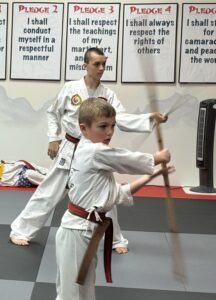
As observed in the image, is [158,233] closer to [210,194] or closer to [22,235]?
[22,235]

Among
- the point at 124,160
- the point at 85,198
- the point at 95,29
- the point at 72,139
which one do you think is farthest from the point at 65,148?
the point at 95,29

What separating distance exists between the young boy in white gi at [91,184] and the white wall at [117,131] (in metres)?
3.97

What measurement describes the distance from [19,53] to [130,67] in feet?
4.75

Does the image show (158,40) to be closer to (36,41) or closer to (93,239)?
(36,41)

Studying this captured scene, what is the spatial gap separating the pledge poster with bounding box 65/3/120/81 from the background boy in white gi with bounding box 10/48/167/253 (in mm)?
2521

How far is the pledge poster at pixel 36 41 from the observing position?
20.3 ft

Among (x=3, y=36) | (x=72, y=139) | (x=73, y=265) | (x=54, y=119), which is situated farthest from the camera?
(x=3, y=36)

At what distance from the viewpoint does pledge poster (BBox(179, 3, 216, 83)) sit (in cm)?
609

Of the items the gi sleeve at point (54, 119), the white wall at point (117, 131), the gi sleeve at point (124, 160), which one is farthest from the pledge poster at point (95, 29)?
the gi sleeve at point (124, 160)

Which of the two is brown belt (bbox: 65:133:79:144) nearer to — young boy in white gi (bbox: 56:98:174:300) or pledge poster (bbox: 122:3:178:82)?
young boy in white gi (bbox: 56:98:174:300)

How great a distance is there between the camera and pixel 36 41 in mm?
6230

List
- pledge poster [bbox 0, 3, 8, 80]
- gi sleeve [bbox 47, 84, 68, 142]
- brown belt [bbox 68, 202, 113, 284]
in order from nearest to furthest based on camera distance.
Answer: brown belt [bbox 68, 202, 113, 284]
gi sleeve [bbox 47, 84, 68, 142]
pledge poster [bbox 0, 3, 8, 80]

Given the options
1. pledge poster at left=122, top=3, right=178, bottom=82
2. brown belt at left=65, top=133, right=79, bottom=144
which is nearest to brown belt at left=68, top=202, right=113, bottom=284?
brown belt at left=65, top=133, right=79, bottom=144

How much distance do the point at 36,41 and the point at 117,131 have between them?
1.56 m
